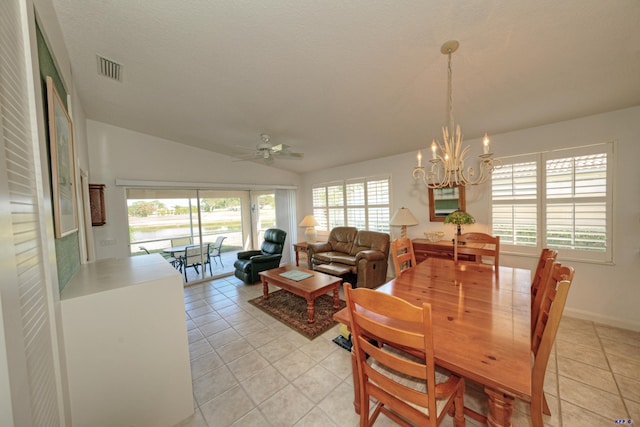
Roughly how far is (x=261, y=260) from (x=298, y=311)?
1569 mm

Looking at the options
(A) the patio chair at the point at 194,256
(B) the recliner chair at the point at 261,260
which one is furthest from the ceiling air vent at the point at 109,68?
(B) the recliner chair at the point at 261,260

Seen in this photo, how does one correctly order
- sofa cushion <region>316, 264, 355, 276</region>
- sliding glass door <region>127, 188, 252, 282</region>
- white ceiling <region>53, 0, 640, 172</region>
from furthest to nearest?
sliding glass door <region>127, 188, 252, 282</region>, sofa cushion <region>316, 264, 355, 276</region>, white ceiling <region>53, 0, 640, 172</region>

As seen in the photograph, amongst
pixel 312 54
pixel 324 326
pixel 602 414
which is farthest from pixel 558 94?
pixel 324 326

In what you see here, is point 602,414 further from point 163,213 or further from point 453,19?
point 163,213

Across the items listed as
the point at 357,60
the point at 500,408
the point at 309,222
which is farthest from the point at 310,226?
the point at 500,408

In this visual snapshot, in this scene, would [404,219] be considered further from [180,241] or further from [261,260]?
[180,241]

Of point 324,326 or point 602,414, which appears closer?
point 602,414

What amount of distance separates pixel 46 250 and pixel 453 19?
8.83 feet

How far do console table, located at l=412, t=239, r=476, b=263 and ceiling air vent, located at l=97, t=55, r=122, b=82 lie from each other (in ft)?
14.2

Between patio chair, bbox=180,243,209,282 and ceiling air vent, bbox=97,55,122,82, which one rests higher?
ceiling air vent, bbox=97,55,122,82

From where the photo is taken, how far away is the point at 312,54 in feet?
6.31

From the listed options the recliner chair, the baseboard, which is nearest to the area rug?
the recliner chair

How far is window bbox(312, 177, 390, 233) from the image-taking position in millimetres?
4828

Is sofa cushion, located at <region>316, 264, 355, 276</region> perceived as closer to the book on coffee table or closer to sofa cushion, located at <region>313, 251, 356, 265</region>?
sofa cushion, located at <region>313, 251, 356, 265</region>
